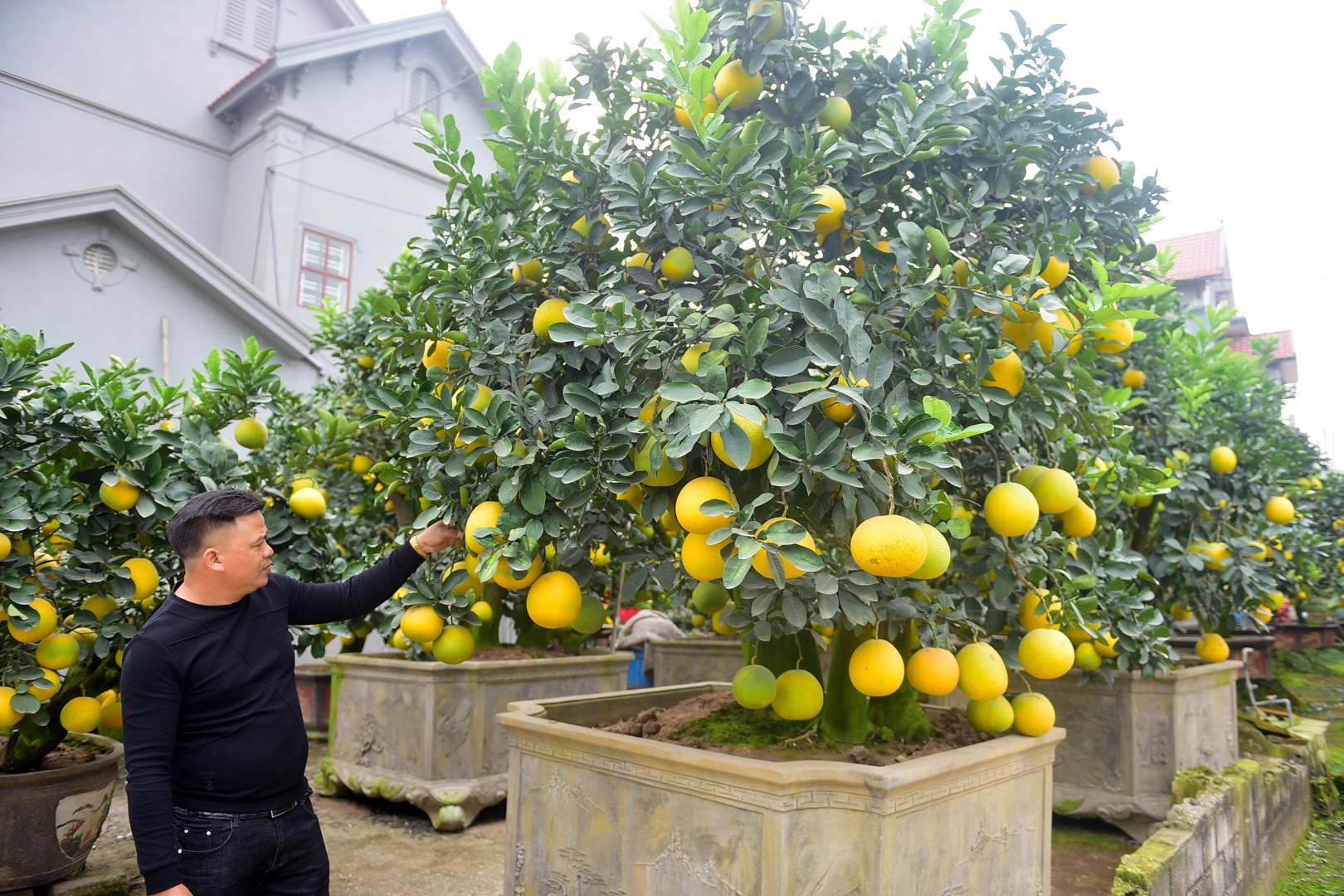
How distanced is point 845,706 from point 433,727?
8.72 feet

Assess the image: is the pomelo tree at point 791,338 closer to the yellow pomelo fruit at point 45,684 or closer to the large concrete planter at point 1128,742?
the yellow pomelo fruit at point 45,684

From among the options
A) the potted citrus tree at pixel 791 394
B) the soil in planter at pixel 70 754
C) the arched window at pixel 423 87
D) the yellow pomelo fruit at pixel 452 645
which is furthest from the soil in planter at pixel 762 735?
the arched window at pixel 423 87

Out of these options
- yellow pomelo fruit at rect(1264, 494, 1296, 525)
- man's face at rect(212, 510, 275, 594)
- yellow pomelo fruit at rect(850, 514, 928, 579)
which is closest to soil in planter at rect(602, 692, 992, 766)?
yellow pomelo fruit at rect(850, 514, 928, 579)

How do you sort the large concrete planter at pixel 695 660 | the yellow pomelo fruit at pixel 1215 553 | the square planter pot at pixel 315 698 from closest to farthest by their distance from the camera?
the yellow pomelo fruit at pixel 1215 553 < the square planter pot at pixel 315 698 < the large concrete planter at pixel 695 660

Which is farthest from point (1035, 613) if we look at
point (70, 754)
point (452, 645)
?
point (70, 754)

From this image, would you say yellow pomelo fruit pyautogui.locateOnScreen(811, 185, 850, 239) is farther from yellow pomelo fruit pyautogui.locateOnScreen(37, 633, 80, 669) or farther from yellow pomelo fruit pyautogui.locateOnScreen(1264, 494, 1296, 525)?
yellow pomelo fruit pyautogui.locateOnScreen(1264, 494, 1296, 525)

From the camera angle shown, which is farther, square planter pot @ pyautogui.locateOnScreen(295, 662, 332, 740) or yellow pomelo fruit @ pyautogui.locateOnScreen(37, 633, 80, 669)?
square planter pot @ pyautogui.locateOnScreen(295, 662, 332, 740)

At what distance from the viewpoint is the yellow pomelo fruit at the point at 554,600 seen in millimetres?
2256

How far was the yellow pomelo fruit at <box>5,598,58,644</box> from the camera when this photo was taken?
2.90 metres

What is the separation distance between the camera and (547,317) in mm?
2449

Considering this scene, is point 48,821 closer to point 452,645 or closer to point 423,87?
point 452,645

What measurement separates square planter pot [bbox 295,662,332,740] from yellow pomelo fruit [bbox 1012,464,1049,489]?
5.74m

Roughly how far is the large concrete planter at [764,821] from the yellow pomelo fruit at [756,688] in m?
0.22

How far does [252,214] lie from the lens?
41.3 ft
